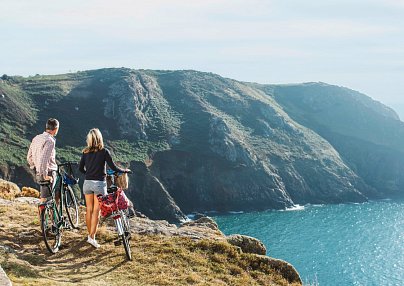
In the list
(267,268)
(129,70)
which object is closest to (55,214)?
(267,268)

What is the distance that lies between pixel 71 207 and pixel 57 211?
269 centimetres

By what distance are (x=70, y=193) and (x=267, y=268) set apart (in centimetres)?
761

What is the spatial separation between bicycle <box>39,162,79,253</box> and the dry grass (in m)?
0.36

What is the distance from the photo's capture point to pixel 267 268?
46.9ft

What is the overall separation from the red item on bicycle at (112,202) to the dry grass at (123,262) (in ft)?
5.01

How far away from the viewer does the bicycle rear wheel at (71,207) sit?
606 inches

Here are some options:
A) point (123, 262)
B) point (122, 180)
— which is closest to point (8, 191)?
point (122, 180)

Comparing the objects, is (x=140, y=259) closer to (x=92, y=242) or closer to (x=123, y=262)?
(x=123, y=262)

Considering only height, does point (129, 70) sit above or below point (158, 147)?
above

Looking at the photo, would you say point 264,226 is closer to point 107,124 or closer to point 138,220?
point 107,124

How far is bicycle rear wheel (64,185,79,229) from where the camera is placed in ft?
50.5

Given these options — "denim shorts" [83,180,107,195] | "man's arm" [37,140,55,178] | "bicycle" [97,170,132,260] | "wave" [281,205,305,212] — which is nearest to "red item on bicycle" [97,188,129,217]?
"bicycle" [97,170,132,260]

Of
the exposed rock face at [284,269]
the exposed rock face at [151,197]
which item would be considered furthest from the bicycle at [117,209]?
the exposed rock face at [151,197]

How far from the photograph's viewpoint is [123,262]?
1288 centimetres
